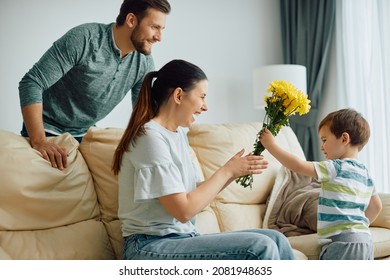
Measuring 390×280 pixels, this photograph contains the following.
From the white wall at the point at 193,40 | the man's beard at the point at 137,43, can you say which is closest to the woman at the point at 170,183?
the man's beard at the point at 137,43

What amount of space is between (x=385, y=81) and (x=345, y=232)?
5.28 feet

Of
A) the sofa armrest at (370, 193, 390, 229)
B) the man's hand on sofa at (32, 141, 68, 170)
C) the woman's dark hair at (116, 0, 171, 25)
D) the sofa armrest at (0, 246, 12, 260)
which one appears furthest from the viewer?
the sofa armrest at (370, 193, 390, 229)

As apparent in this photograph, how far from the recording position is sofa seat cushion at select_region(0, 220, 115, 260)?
4.74 ft

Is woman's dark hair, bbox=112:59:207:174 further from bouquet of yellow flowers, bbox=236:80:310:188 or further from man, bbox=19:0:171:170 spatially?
man, bbox=19:0:171:170

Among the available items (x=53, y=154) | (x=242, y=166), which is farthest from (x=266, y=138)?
(x=53, y=154)

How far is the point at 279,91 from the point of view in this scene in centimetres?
144

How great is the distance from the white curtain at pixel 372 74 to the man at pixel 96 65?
153cm

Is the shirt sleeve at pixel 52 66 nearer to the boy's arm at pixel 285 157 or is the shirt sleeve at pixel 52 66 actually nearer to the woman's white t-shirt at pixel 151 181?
the woman's white t-shirt at pixel 151 181

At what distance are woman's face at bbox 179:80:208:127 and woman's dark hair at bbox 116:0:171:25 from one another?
21.3 inches

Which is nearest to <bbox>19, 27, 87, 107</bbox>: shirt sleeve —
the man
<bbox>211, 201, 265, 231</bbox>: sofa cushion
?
the man

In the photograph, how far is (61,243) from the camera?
4.91 feet

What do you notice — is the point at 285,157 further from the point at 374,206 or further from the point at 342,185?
the point at 374,206

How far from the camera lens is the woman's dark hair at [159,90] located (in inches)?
54.4

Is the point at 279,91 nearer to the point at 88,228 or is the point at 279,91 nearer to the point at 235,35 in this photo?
the point at 88,228
